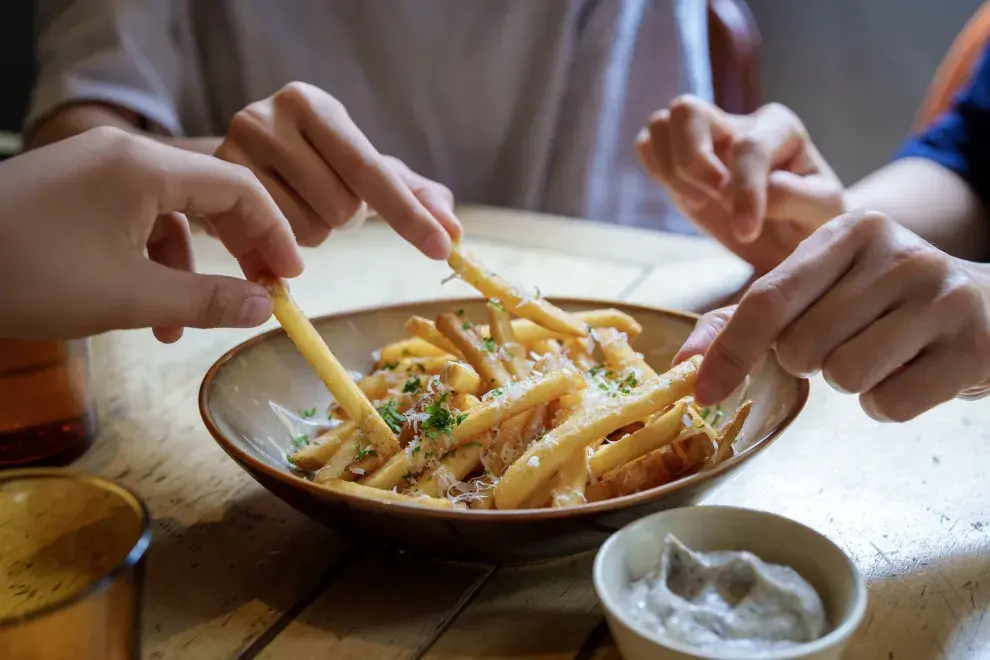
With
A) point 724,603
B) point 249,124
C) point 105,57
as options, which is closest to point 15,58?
point 105,57

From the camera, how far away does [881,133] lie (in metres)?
3.54

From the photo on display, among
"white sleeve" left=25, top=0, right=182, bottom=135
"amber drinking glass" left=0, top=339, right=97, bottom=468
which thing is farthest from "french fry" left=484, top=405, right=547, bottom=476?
"white sleeve" left=25, top=0, right=182, bottom=135

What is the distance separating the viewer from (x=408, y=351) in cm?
112

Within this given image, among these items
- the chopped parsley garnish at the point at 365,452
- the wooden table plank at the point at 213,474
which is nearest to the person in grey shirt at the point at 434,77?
the wooden table plank at the point at 213,474

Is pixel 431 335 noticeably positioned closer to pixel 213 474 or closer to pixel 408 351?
pixel 408 351

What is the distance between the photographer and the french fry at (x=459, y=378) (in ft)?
2.99

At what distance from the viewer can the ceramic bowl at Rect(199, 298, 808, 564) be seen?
71 cm

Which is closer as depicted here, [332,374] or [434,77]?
[332,374]

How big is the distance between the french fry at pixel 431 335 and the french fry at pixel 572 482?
28 centimetres

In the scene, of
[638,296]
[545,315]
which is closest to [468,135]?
[638,296]

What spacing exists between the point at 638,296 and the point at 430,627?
0.93 m

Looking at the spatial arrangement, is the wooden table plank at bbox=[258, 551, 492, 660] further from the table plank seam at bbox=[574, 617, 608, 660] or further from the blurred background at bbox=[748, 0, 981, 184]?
the blurred background at bbox=[748, 0, 981, 184]

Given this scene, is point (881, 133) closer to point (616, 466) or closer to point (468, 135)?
point (468, 135)

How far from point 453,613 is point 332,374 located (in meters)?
0.26
